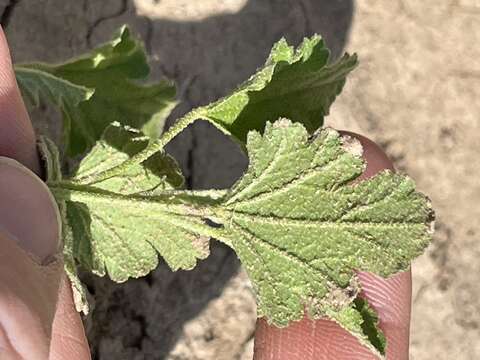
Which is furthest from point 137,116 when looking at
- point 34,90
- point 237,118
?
point 237,118

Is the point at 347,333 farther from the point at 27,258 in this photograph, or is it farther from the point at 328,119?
the point at 27,258

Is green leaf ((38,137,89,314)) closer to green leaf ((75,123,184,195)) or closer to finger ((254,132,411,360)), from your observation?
green leaf ((75,123,184,195))

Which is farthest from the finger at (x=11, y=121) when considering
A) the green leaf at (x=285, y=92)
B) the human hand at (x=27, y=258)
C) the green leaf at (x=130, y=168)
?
the green leaf at (x=285, y=92)

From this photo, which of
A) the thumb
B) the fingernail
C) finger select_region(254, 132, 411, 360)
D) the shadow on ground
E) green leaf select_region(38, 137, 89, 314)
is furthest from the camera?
the shadow on ground

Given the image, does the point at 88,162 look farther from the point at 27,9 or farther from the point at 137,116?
the point at 27,9

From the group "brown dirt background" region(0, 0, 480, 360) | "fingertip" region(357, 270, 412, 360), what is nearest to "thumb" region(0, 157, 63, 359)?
"fingertip" region(357, 270, 412, 360)

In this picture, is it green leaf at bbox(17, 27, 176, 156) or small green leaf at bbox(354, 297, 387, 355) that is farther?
green leaf at bbox(17, 27, 176, 156)
